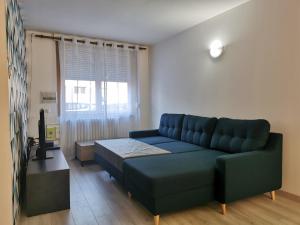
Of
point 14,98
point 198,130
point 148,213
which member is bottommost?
point 148,213

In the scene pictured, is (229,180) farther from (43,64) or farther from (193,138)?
(43,64)

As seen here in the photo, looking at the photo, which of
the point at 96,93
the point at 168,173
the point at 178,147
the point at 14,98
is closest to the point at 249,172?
the point at 168,173

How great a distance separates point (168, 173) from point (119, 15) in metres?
2.61

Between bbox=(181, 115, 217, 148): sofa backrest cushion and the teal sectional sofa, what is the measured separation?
12 centimetres

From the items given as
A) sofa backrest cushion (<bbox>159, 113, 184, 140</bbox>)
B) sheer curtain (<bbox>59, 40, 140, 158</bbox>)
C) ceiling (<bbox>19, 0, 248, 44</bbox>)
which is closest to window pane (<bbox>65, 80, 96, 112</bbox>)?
sheer curtain (<bbox>59, 40, 140, 158</bbox>)

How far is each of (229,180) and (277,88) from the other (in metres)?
1.34

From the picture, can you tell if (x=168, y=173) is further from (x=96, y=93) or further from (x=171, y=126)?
(x=96, y=93)

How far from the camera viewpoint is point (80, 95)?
4.66 m

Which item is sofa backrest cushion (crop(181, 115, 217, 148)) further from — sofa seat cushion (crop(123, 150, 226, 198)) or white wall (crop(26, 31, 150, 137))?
white wall (crop(26, 31, 150, 137))

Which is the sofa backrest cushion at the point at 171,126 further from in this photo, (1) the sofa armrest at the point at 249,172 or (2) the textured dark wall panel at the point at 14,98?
(2) the textured dark wall panel at the point at 14,98

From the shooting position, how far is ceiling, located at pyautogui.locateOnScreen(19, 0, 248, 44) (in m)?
3.08

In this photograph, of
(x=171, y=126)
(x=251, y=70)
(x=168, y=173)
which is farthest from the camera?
(x=171, y=126)

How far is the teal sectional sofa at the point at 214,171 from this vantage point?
7.00ft

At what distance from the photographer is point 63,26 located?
13.3 ft
